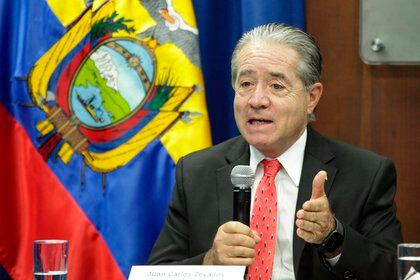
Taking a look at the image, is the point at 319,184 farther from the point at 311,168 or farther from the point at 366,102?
the point at 366,102

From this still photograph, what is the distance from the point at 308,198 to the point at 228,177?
Answer: 30cm

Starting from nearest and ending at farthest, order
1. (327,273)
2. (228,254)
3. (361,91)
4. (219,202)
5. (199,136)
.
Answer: (228,254)
(327,273)
(219,202)
(199,136)
(361,91)

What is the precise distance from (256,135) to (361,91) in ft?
2.95

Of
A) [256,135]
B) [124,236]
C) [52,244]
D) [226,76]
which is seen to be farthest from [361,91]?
[52,244]

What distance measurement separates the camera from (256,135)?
2635 mm

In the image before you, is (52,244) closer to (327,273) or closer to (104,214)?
(327,273)

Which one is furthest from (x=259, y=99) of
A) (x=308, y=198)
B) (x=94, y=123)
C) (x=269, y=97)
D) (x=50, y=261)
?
(x=50, y=261)

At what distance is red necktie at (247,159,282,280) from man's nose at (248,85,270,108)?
0.72 ft

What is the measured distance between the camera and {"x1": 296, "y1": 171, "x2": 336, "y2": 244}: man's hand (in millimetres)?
2230

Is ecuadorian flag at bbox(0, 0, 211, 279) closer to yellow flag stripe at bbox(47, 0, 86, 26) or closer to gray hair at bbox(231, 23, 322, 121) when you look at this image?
yellow flag stripe at bbox(47, 0, 86, 26)

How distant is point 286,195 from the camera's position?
2.69 metres

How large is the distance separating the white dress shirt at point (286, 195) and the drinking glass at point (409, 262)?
805mm

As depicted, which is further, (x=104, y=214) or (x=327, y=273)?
(x=104, y=214)

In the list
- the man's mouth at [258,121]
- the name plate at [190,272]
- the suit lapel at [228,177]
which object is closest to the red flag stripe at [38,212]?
the suit lapel at [228,177]
